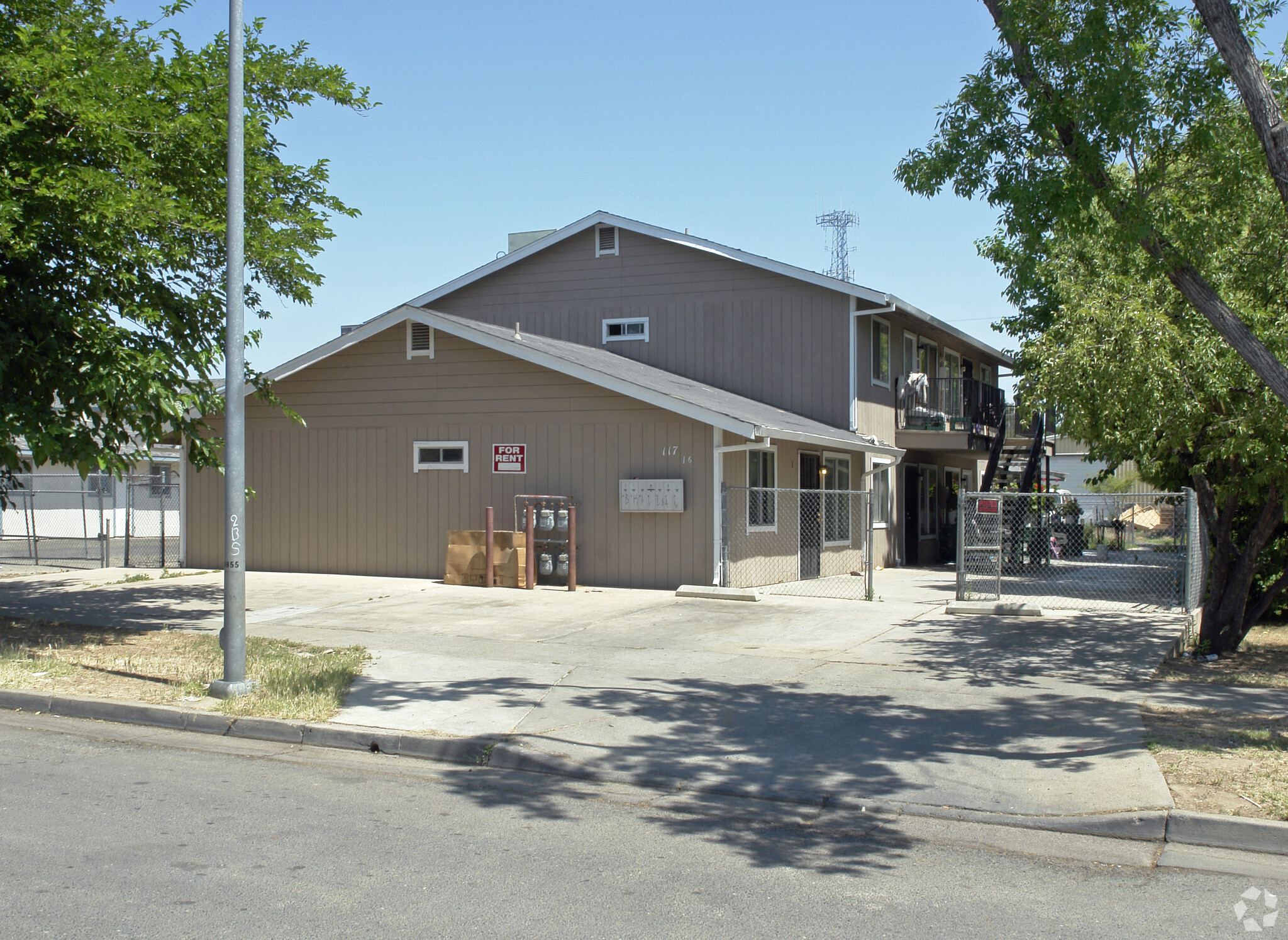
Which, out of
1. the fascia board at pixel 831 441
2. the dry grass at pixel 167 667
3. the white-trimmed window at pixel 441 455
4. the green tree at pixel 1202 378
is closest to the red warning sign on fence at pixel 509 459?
the white-trimmed window at pixel 441 455

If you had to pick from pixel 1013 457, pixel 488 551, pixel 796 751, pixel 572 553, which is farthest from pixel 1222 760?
pixel 1013 457

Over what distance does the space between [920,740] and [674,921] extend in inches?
141

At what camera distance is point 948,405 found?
26.2 metres

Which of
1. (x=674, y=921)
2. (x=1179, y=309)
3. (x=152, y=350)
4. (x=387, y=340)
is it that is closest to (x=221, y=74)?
(x=152, y=350)

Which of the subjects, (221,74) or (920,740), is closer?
(920,740)

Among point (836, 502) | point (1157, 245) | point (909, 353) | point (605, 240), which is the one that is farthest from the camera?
point (909, 353)

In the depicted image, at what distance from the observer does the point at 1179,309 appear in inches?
494

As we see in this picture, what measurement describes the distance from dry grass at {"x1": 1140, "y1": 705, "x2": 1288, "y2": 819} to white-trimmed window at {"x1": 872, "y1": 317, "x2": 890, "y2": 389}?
14.0m

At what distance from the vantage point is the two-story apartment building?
55.4 ft

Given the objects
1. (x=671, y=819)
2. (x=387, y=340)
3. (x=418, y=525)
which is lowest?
(x=671, y=819)

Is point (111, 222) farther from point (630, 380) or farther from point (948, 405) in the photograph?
point (948, 405)

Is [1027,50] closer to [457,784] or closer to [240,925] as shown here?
[457,784]

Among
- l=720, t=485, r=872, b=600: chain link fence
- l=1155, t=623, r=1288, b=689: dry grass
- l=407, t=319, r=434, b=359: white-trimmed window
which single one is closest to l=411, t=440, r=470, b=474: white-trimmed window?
l=407, t=319, r=434, b=359: white-trimmed window

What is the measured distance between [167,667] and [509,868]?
5.89m
